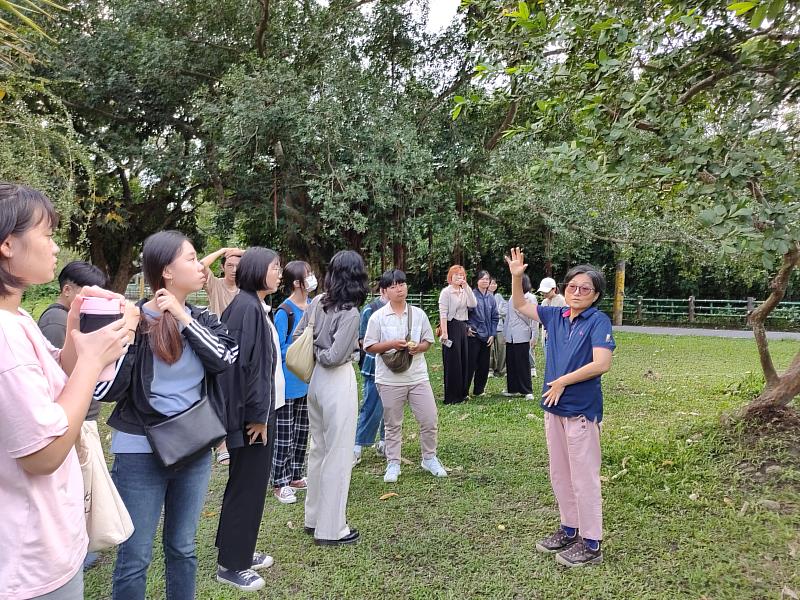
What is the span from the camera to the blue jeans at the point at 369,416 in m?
5.30

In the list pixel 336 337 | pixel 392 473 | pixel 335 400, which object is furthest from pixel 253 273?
pixel 392 473

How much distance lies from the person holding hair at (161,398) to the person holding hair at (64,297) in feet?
4.38

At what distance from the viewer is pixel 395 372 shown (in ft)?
14.7

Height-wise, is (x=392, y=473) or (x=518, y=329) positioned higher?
(x=518, y=329)

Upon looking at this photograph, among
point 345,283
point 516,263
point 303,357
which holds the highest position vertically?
point 516,263

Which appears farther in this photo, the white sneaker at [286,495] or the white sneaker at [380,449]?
the white sneaker at [380,449]

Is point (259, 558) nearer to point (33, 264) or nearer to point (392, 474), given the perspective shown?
point (392, 474)

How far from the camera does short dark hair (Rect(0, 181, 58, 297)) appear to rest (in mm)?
1371

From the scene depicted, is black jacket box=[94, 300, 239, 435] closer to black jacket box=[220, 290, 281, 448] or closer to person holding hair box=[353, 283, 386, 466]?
black jacket box=[220, 290, 281, 448]

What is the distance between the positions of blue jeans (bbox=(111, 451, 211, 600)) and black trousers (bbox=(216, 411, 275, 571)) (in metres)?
0.53

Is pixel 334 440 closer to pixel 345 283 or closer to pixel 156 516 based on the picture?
→ pixel 345 283

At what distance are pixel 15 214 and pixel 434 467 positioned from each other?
3.97m

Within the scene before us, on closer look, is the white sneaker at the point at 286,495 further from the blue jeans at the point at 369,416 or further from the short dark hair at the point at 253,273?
the short dark hair at the point at 253,273

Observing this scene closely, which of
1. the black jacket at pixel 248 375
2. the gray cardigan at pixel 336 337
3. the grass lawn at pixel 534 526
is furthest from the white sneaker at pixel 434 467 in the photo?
the black jacket at pixel 248 375
